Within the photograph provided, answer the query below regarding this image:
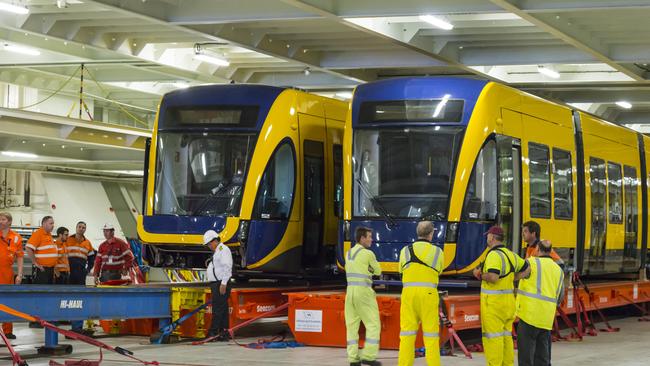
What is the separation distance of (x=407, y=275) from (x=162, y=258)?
6.18 meters

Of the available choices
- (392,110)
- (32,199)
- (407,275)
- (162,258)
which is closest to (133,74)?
(32,199)

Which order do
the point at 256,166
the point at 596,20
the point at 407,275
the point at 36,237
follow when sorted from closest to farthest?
the point at 407,275 → the point at 256,166 → the point at 36,237 → the point at 596,20

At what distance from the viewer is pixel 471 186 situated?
15.8 meters

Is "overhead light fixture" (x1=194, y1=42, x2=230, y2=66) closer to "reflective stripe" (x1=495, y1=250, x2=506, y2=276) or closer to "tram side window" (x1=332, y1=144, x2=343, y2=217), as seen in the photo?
"tram side window" (x1=332, y1=144, x2=343, y2=217)

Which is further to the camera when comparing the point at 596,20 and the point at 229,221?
the point at 596,20

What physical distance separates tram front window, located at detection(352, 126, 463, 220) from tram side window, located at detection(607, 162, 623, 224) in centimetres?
653

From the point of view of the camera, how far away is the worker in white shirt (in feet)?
52.8

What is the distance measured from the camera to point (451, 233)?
51.4 ft

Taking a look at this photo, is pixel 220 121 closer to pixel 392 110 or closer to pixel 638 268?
pixel 392 110

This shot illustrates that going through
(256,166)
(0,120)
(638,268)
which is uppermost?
(0,120)

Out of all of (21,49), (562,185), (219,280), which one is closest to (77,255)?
(219,280)

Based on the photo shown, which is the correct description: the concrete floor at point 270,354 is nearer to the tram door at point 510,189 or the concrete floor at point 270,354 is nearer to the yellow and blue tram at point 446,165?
the yellow and blue tram at point 446,165

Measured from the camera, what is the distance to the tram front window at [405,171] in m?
15.8

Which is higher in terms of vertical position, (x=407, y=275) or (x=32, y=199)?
(x=32, y=199)
